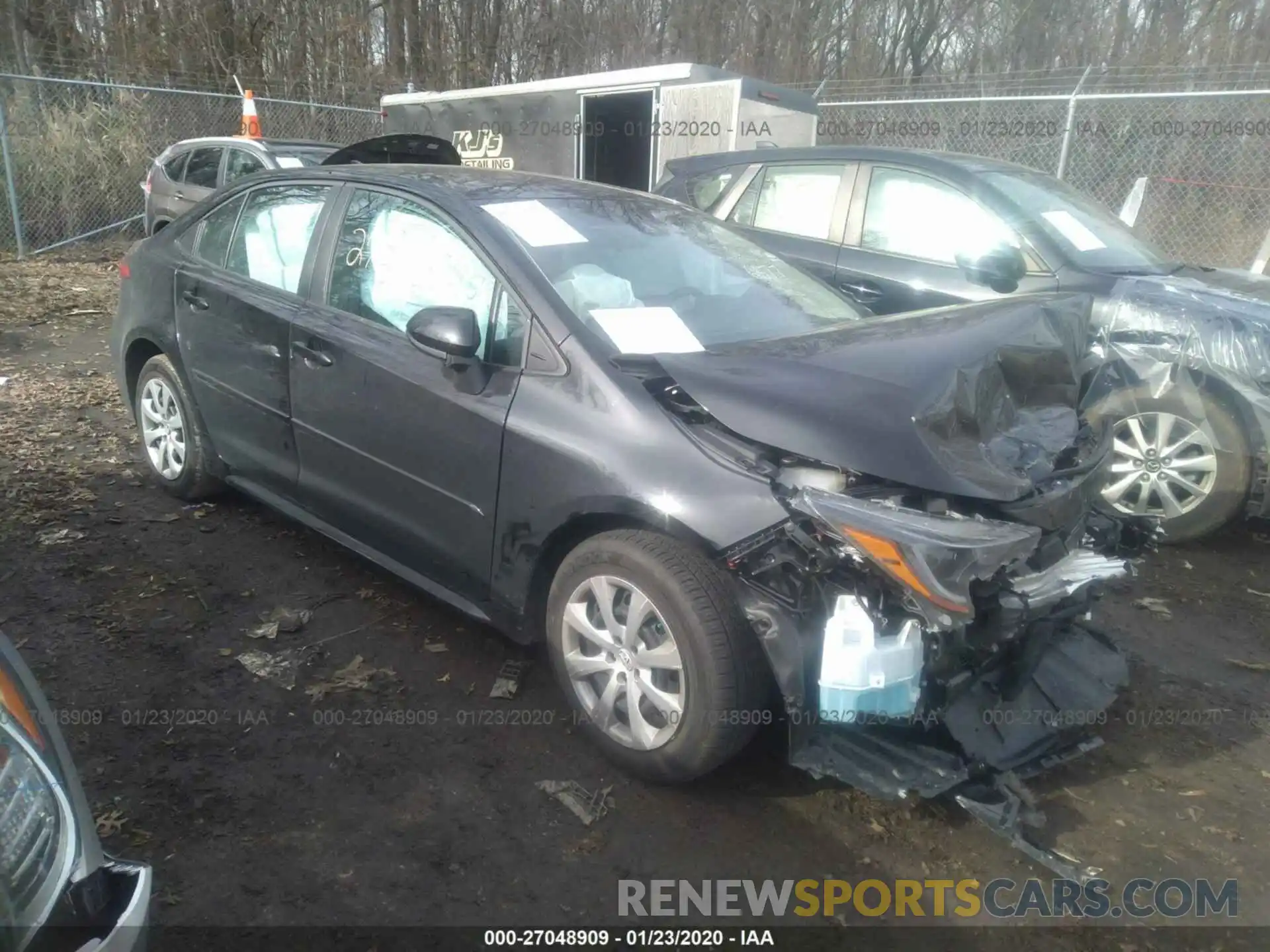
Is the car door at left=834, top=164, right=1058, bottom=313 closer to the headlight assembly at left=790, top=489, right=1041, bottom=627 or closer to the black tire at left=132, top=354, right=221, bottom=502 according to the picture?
the headlight assembly at left=790, top=489, right=1041, bottom=627

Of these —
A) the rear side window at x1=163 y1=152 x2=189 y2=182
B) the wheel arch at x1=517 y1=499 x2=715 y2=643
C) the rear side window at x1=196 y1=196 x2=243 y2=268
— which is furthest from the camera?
the rear side window at x1=163 y1=152 x2=189 y2=182

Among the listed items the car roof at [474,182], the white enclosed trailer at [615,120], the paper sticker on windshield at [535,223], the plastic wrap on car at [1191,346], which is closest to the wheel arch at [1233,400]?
the plastic wrap on car at [1191,346]

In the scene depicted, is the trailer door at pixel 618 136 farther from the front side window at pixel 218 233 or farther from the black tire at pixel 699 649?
the black tire at pixel 699 649

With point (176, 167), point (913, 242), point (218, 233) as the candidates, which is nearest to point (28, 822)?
point (218, 233)

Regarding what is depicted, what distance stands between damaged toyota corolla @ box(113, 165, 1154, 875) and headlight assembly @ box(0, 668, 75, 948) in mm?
1432

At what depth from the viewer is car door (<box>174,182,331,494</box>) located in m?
3.75

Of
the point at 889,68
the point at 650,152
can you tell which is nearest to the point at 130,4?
the point at 650,152

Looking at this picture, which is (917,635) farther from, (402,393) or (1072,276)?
(1072,276)

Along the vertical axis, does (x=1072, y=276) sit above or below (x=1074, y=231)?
below

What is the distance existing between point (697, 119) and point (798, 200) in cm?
487

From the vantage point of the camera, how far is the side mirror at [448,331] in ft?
9.46

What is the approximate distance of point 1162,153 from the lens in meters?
11.6

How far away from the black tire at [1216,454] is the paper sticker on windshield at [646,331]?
7.82ft

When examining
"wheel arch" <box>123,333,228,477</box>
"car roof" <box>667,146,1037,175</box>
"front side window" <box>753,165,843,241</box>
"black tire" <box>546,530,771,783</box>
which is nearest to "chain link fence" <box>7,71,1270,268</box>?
"car roof" <box>667,146,1037,175</box>
